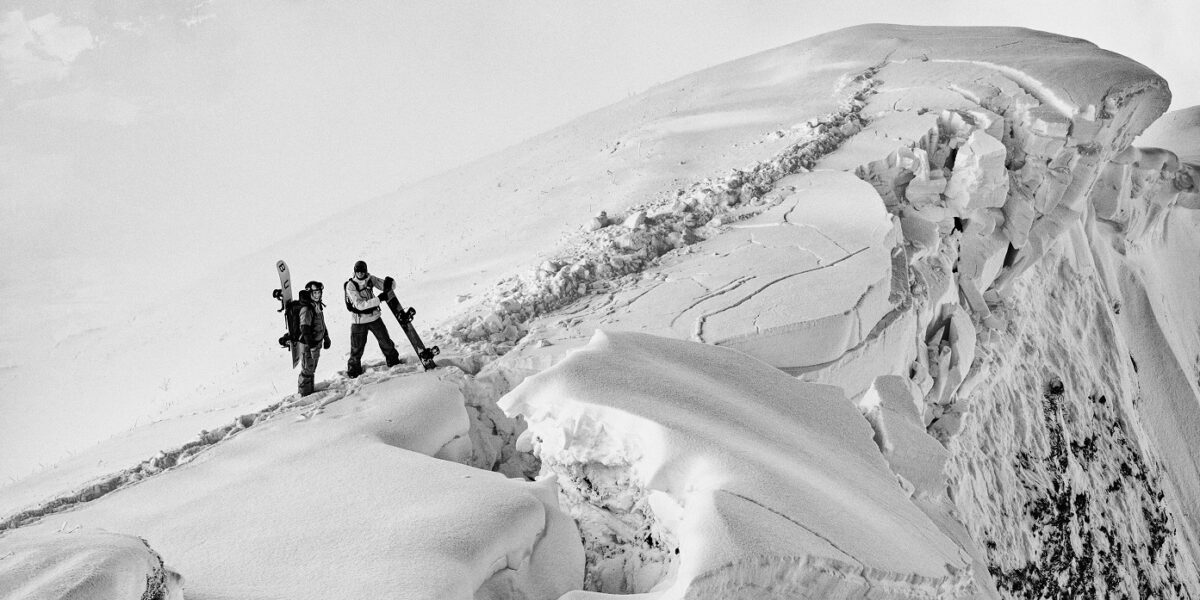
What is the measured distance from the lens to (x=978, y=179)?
690 cm

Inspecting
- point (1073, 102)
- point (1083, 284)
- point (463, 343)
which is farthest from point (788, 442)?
point (1083, 284)

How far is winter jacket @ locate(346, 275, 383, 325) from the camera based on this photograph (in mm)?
4820

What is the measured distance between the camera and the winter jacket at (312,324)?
471cm

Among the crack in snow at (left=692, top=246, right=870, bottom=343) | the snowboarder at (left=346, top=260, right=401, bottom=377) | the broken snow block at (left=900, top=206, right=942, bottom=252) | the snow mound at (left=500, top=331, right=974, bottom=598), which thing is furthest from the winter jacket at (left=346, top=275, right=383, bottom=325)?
the broken snow block at (left=900, top=206, right=942, bottom=252)

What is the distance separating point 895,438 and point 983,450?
2555mm

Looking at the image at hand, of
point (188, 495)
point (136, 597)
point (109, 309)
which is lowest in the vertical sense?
point (109, 309)

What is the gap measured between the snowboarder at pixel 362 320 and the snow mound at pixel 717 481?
4.97ft

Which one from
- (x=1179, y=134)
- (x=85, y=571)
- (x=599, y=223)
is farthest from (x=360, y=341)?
(x=1179, y=134)

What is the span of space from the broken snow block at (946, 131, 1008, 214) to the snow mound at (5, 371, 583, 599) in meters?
5.26

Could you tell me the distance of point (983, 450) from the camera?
6.08 m

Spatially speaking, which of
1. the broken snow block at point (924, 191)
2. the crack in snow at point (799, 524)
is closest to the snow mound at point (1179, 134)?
Answer: the broken snow block at point (924, 191)

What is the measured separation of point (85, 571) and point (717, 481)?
1999mm

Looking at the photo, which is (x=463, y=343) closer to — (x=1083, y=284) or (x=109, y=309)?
(x=1083, y=284)

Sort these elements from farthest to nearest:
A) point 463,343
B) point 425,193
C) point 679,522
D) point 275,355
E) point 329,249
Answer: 1. point 425,193
2. point 329,249
3. point 275,355
4. point 463,343
5. point 679,522
